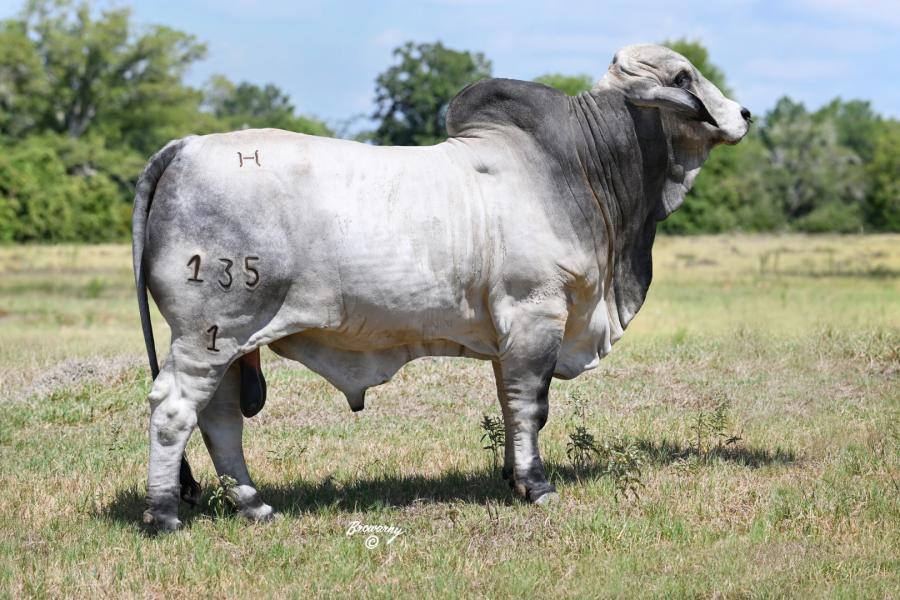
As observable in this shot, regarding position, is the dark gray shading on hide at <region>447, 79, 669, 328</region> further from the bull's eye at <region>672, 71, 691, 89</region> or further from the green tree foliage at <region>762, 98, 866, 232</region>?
the green tree foliage at <region>762, 98, 866, 232</region>

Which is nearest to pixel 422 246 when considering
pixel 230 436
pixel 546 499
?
pixel 230 436

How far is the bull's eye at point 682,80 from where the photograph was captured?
21.9 feet

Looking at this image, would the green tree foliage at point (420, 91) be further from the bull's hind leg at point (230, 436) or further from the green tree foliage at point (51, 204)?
the bull's hind leg at point (230, 436)

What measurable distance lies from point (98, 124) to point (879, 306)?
4843cm

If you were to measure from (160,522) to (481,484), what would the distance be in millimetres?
2086

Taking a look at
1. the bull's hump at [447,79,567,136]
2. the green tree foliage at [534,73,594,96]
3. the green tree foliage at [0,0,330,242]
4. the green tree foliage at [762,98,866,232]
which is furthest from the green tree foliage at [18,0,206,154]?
the bull's hump at [447,79,567,136]

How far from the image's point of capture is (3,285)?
2388cm

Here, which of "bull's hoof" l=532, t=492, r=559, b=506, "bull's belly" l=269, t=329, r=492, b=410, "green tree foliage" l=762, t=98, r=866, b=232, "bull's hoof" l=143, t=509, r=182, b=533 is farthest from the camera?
"green tree foliage" l=762, t=98, r=866, b=232

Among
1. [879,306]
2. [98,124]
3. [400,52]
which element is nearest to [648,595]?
[879,306]

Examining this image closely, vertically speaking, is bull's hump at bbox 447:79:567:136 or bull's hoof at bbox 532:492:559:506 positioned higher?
bull's hump at bbox 447:79:567:136

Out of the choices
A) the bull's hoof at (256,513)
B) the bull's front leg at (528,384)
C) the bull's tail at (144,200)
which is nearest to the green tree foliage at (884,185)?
the bull's front leg at (528,384)

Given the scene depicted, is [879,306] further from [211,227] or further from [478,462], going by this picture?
[211,227]

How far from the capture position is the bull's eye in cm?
668

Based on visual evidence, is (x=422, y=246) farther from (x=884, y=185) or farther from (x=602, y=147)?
(x=884, y=185)
